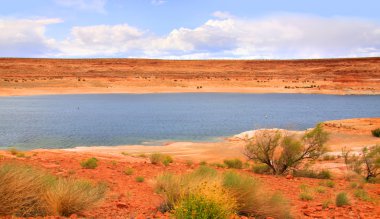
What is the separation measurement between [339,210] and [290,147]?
17.8 feet

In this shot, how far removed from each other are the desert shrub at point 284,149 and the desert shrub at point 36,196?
7820 mm

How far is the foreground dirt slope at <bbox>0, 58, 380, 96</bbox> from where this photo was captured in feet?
210

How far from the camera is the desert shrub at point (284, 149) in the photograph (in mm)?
13680

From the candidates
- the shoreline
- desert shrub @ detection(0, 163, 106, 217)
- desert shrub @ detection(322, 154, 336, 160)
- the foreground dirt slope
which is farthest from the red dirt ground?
the foreground dirt slope

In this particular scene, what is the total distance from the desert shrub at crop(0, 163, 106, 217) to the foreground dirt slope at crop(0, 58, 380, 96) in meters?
53.0

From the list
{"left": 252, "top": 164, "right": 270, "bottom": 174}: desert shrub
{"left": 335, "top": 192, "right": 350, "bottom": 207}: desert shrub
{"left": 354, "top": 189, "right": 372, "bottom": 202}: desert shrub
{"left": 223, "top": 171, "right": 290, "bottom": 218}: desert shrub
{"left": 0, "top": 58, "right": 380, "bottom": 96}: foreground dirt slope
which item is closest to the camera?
{"left": 223, "top": 171, "right": 290, "bottom": 218}: desert shrub

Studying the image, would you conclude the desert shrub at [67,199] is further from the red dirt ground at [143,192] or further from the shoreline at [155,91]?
the shoreline at [155,91]

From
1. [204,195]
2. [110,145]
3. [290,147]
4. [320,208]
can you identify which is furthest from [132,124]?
[204,195]

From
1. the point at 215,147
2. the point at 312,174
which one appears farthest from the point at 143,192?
the point at 215,147

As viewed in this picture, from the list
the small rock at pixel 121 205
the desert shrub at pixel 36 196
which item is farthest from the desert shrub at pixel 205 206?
the small rock at pixel 121 205

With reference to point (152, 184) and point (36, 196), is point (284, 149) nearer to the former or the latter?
point (152, 184)

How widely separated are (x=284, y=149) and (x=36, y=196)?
8830mm

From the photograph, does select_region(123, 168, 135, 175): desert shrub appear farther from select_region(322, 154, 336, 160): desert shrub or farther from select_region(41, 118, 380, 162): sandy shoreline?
select_region(322, 154, 336, 160): desert shrub

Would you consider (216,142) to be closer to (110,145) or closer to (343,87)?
(110,145)
